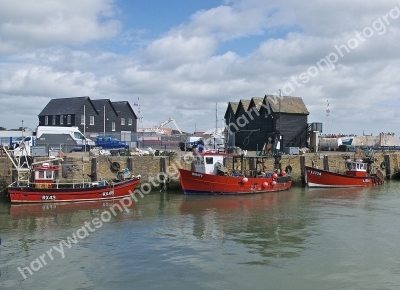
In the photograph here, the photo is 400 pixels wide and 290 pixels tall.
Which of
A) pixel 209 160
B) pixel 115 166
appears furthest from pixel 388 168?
pixel 115 166

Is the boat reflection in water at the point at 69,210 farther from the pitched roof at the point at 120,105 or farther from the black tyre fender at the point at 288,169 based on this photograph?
the pitched roof at the point at 120,105

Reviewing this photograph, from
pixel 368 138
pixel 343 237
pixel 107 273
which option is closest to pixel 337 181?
pixel 343 237

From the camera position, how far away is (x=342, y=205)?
25.6 metres

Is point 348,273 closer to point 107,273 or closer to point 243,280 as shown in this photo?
point 243,280

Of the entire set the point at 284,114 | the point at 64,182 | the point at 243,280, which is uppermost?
the point at 284,114

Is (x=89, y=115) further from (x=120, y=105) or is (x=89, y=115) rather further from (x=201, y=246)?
(x=201, y=246)

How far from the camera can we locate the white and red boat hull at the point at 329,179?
112ft

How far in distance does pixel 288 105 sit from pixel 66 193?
93.2ft

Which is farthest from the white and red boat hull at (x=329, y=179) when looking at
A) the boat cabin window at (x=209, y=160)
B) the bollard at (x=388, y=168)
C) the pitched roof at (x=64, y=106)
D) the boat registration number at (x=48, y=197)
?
the pitched roof at (x=64, y=106)

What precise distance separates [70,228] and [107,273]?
6.20 meters

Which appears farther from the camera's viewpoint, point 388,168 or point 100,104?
point 100,104

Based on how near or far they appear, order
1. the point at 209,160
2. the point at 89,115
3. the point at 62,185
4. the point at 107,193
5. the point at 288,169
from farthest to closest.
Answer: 1. the point at 89,115
2. the point at 288,169
3. the point at 209,160
4. the point at 62,185
5. the point at 107,193

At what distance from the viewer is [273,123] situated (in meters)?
45.5

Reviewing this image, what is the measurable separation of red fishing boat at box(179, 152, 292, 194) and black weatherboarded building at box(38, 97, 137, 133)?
25.9 meters
